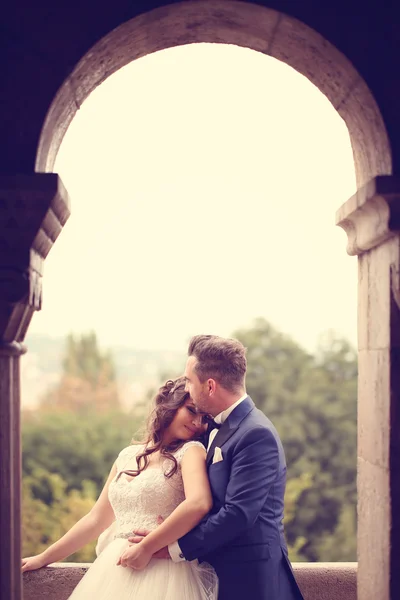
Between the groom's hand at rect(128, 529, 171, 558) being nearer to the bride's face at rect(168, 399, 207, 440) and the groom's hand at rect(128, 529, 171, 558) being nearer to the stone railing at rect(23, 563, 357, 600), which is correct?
the bride's face at rect(168, 399, 207, 440)

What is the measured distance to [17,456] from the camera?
2639mm

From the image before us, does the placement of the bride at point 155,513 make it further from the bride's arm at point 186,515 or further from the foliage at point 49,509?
the foliage at point 49,509

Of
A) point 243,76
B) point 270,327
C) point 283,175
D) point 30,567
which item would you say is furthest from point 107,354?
point 30,567

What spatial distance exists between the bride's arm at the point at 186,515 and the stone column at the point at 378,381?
1.97ft

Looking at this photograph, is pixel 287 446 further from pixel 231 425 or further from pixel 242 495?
pixel 242 495

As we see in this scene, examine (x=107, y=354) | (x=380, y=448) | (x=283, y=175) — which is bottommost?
(x=107, y=354)

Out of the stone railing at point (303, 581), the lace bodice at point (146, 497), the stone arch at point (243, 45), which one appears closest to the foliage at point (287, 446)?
the stone railing at point (303, 581)

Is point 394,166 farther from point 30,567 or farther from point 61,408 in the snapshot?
point 61,408

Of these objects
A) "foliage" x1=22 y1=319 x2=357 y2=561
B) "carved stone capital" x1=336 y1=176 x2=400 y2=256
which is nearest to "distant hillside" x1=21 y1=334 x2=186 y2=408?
"foliage" x1=22 y1=319 x2=357 y2=561

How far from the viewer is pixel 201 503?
112 inches

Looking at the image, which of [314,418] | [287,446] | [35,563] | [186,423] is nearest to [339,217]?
[186,423]

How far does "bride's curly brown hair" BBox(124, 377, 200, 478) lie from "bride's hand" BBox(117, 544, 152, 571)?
322mm

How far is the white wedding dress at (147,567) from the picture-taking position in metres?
2.90

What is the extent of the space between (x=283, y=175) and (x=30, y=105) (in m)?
24.9
